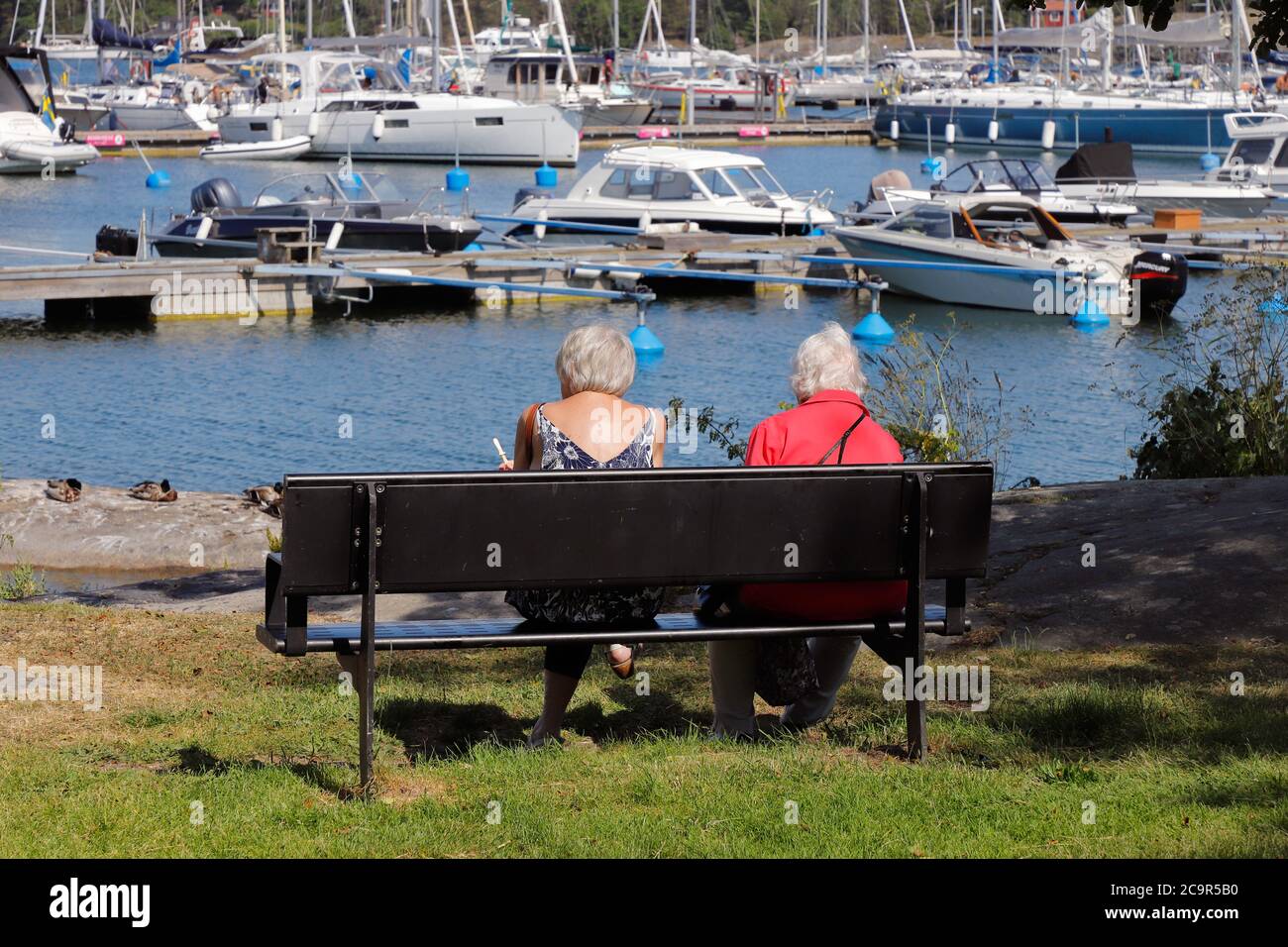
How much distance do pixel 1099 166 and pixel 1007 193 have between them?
889 cm

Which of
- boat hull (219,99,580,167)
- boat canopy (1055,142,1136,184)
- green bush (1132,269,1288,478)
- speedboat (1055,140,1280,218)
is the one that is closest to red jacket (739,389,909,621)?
green bush (1132,269,1288,478)

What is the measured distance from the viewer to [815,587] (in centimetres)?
536

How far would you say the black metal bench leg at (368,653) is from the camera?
480 centimetres

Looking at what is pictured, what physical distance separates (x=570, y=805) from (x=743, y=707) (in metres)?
1.02

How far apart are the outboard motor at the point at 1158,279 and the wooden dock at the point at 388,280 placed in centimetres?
470

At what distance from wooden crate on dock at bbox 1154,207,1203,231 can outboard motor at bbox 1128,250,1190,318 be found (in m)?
7.23

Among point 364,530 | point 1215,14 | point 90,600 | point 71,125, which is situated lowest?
point 90,600

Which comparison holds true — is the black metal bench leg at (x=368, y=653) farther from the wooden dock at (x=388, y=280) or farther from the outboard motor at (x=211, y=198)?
the outboard motor at (x=211, y=198)

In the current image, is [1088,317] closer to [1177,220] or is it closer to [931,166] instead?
[1177,220]

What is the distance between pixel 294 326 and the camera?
2664 centimetres

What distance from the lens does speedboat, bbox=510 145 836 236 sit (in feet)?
107

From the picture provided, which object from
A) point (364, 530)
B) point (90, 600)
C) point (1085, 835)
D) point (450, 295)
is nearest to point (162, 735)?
point (364, 530)

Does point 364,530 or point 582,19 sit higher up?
point 582,19

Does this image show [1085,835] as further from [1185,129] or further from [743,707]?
[1185,129]
